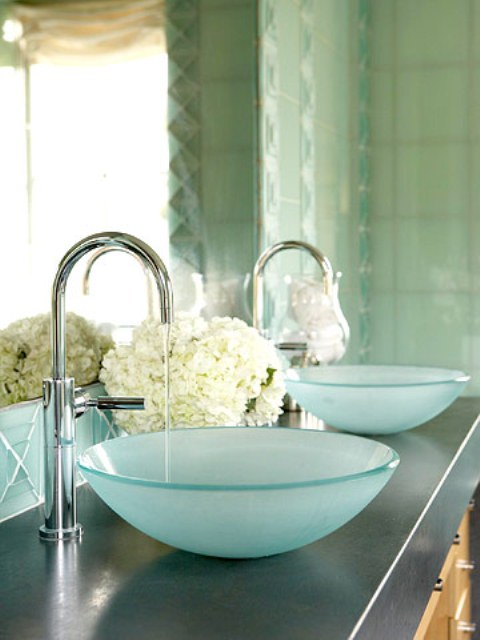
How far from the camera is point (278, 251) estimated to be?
80.5 inches

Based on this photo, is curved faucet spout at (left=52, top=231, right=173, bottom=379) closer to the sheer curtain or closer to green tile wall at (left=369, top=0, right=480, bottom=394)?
the sheer curtain

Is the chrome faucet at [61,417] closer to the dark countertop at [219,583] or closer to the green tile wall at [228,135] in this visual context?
the dark countertop at [219,583]

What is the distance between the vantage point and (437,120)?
3.32 meters

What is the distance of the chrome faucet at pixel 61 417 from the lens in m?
1.22

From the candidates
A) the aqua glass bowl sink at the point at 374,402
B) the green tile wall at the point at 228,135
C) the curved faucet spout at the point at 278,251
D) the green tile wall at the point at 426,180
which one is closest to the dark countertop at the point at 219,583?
the aqua glass bowl sink at the point at 374,402

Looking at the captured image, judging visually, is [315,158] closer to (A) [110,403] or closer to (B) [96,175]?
(B) [96,175]

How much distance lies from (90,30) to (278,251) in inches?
23.5

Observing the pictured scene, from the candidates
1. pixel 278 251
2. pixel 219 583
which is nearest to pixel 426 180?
pixel 278 251

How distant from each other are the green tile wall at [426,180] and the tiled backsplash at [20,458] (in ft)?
6.98

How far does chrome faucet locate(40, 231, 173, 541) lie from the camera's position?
4.00 ft

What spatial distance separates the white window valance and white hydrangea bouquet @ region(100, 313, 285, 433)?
17.8 inches

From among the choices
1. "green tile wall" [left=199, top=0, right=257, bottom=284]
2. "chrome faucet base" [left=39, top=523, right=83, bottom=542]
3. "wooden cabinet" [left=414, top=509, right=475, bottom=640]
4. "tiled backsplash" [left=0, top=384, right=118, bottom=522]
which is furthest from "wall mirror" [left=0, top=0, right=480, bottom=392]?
"wooden cabinet" [left=414, top=509, right=475, bottom=640]

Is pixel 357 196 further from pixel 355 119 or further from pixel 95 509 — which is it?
pixel 95 509

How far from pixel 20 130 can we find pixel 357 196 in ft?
6.61
